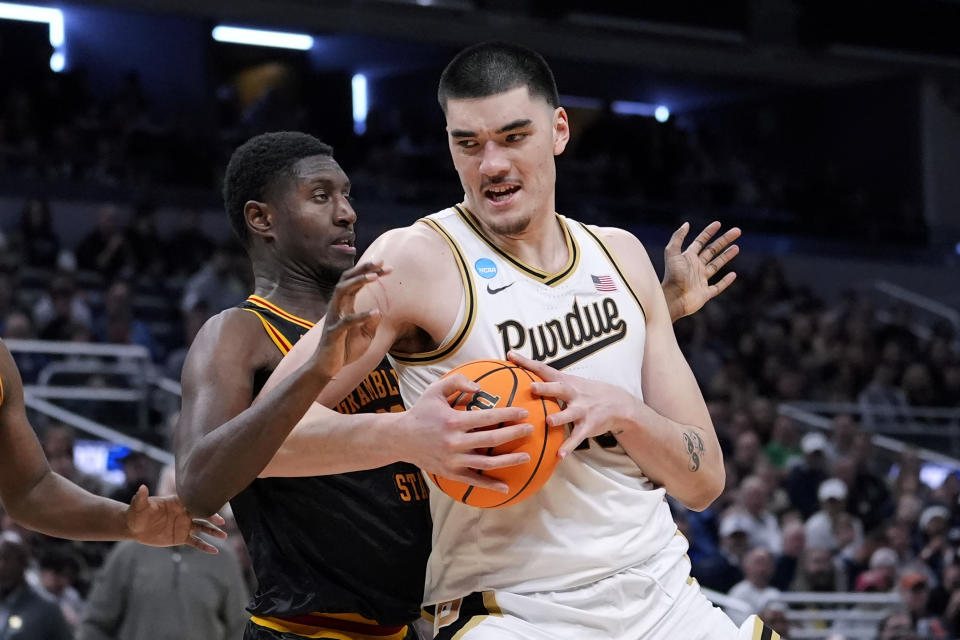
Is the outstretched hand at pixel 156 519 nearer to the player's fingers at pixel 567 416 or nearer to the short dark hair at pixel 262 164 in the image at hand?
the short dark hair at pixel 262 164

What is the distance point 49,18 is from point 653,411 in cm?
1772

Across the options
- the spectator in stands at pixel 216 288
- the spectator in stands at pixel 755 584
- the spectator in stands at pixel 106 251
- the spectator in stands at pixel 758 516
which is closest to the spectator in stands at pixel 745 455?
the spectator in stands at pixel 758 516

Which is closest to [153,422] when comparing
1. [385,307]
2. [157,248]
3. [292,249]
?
[157,248]

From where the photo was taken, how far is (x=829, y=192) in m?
21.4

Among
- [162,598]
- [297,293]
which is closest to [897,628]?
[162,598]

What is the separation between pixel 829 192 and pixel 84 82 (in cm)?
1132

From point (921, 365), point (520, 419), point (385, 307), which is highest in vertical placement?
point (385, 307)

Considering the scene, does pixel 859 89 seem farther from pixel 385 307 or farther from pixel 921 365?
pixel 385 307

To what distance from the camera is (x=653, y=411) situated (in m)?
3.34

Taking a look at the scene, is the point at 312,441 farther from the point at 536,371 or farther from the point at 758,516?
the point at 758,516

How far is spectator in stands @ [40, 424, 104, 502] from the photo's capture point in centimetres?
866

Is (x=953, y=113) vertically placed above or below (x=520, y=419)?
above

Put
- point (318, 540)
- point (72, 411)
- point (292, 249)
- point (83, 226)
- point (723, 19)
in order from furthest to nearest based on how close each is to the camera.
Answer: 1. point (723, 19)
2. point (83, 226)
3. point (72, 411)
4. point (292, 249)
5. point (318, 540)

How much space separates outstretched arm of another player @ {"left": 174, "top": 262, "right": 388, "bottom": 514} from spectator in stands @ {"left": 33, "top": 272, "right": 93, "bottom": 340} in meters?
7.87
